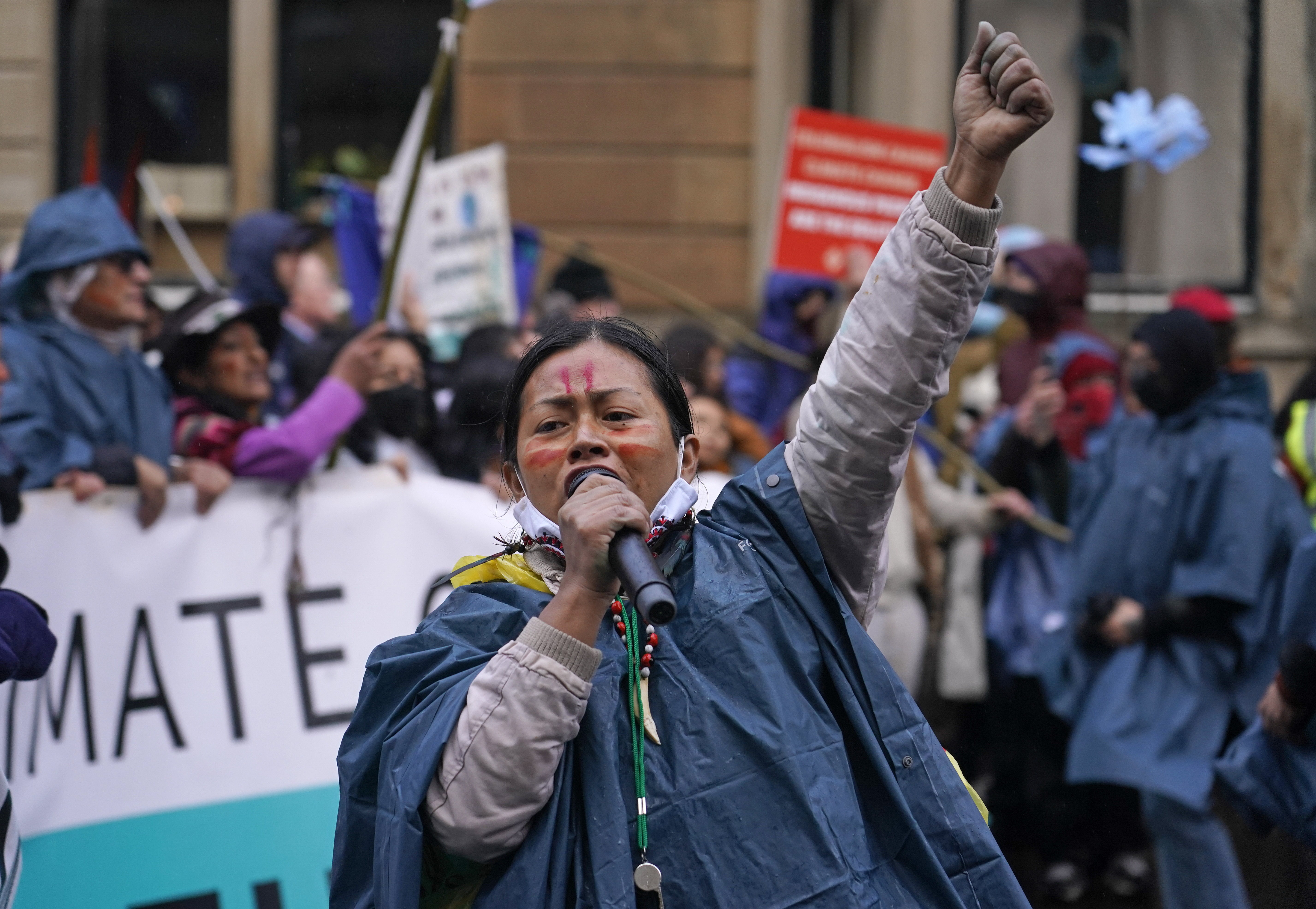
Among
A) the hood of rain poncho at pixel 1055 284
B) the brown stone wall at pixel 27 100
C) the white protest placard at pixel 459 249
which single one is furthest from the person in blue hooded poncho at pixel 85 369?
the brown stone wall at pixel 27 100

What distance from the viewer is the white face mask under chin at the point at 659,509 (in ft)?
7.07

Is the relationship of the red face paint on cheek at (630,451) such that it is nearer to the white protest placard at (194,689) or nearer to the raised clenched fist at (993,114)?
the raised clenched fist at (993,114)

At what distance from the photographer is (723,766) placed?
6.46ft

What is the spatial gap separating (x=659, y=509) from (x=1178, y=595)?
3.17m

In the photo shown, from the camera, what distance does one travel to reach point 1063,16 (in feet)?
37.7

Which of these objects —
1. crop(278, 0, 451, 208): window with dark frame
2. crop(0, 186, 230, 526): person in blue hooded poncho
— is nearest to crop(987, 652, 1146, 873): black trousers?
crop(0, 186, 230, 526): person in blue hooded poncho

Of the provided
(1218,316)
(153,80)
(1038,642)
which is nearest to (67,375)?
(1038,642)

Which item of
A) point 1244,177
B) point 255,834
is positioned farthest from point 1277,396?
point 255,834

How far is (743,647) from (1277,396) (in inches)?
365

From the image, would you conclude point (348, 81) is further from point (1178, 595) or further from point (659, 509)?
point (659, 509)

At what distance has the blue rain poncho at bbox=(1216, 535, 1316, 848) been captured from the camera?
3564 mm

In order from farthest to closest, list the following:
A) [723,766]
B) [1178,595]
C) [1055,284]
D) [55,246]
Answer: [1055,284], [1178,595], [55,246], [723,766]

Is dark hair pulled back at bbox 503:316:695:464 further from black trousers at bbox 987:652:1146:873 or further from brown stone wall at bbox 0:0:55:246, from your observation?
brown stone wall at bbox 0:0:55:246

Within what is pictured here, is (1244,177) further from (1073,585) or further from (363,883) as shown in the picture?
(363,883)
